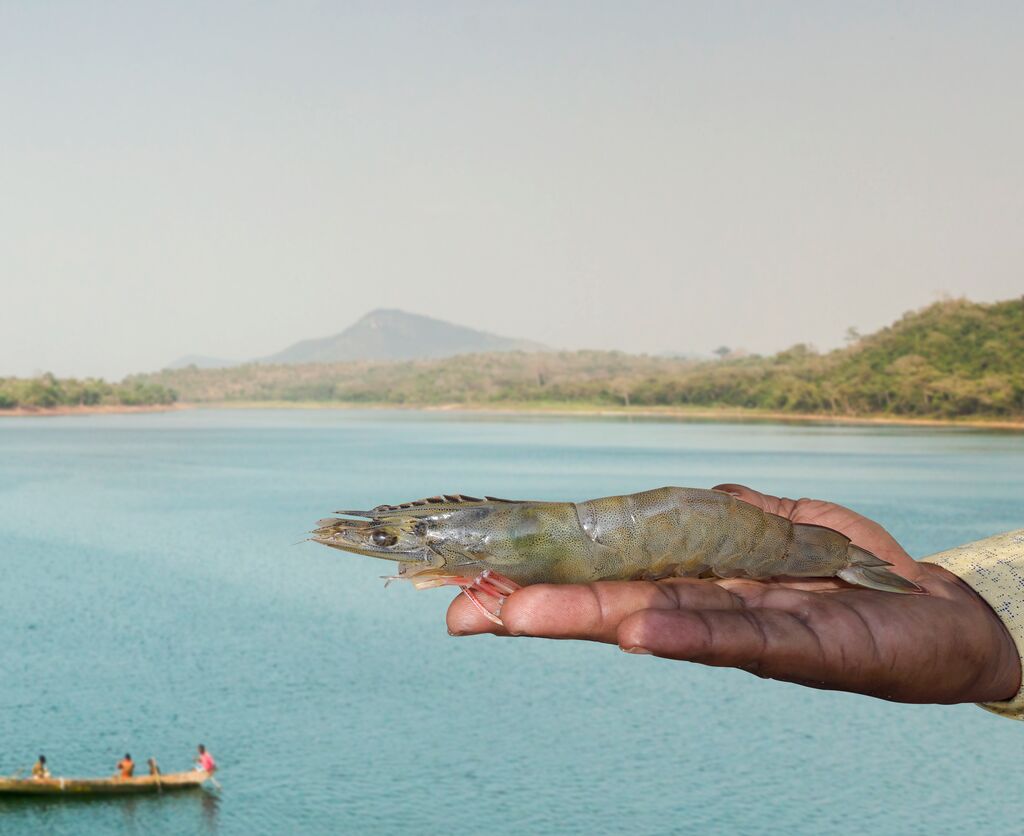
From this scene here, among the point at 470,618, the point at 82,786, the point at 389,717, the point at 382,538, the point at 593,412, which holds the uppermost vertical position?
the point at 382,538

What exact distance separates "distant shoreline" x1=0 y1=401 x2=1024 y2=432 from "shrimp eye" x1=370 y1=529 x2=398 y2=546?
85536 mm

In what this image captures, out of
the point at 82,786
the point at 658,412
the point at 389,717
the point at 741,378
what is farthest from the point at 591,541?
the point at 658,412

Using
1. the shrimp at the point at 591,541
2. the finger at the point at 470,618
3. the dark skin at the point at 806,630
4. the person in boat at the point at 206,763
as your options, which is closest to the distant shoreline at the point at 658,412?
the person in boat at the point at 206,763

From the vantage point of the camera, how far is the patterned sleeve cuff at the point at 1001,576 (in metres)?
1.94

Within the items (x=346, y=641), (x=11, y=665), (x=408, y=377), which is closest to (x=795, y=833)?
(x=346, y=641)

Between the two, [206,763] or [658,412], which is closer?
[206,763]

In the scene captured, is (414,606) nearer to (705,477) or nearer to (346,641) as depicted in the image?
(346,641)

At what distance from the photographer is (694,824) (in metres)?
19.3

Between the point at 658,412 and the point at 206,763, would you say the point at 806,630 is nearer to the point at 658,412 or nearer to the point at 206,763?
the point at 206,763

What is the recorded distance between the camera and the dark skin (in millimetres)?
1608

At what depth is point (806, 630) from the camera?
1.69 metres

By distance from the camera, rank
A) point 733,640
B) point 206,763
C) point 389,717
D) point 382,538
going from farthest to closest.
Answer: point 389,717, point 206,763, point 382,538, point 733,640

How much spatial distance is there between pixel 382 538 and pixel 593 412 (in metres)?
124

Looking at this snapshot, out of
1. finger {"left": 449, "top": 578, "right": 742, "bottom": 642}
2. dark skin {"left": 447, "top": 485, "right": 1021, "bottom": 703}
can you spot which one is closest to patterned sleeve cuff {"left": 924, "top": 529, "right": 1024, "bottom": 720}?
dark skin {"left": 447, "top": 485, "right": 1021, "bottom": 703}
